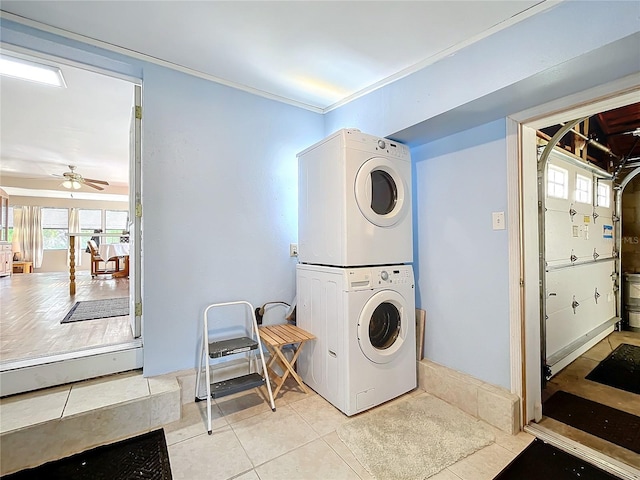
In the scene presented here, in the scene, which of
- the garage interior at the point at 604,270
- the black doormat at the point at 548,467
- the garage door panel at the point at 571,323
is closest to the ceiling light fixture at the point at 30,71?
the garage interior at the point at 604,270

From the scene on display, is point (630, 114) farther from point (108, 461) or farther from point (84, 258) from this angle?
point (84, 258)

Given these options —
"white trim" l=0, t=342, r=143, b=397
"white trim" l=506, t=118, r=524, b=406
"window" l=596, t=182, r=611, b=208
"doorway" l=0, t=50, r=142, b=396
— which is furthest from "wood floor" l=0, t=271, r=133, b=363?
"window" l=596, t=182, r=611, b=208

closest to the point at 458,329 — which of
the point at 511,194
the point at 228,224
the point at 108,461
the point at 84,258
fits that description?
the point at 511,194

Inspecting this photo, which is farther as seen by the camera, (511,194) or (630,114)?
(630,114)

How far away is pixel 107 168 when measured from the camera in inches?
231

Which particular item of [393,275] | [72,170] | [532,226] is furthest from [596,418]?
[72,170]

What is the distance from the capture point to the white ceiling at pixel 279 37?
5.17 feet

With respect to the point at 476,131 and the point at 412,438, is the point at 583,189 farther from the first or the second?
the point at 412,438

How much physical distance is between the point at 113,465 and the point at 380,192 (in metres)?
2.27

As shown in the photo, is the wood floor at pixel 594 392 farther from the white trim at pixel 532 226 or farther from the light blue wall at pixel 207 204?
the light blue wall at pixel 207 204

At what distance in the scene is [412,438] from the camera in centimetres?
172

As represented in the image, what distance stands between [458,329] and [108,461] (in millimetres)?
2285

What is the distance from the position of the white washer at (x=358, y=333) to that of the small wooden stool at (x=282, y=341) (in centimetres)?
9

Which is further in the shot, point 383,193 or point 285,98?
point 285,98
